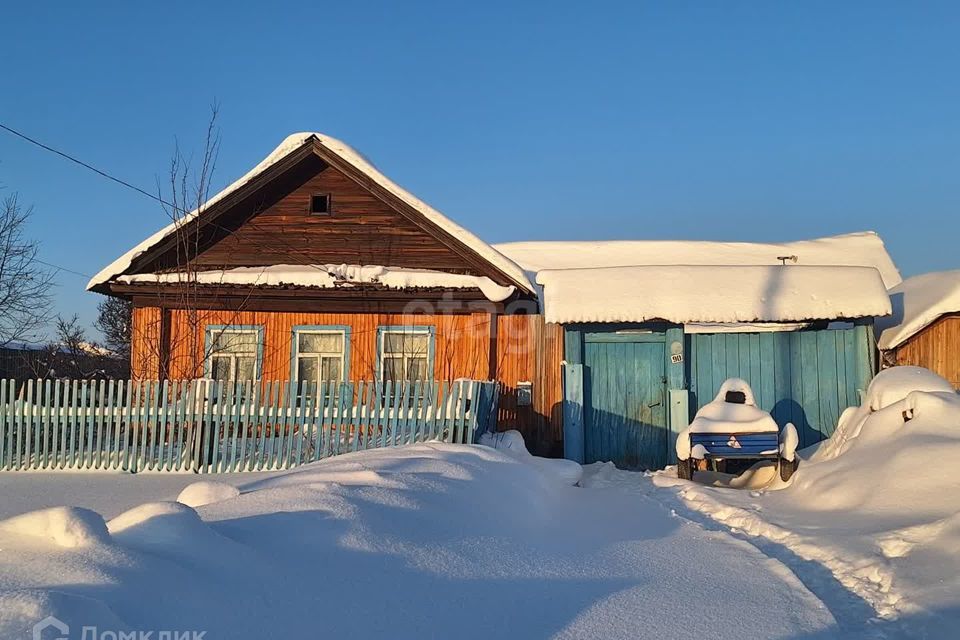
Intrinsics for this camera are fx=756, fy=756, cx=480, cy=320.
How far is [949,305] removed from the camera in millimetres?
10875

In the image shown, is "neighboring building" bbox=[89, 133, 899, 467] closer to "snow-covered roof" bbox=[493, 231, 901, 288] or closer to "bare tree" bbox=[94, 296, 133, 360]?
"snow-covered roof" bbox=[493, 231, 901, 288]

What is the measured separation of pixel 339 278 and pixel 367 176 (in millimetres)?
1782

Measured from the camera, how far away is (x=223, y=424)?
33.1 feet

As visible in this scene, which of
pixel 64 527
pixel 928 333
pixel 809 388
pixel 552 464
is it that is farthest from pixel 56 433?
pixel 928 333

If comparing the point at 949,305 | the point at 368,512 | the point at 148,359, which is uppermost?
the point at 949,305

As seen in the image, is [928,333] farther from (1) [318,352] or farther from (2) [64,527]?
(2) [64,527]

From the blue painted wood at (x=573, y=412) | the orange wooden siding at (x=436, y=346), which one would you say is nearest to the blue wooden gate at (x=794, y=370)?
the blue painted wood at (x=573, y=412)

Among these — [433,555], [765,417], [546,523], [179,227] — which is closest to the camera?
[433,555]

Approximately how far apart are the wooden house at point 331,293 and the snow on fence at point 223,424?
2139mm

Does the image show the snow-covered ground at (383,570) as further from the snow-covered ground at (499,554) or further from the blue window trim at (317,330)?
the blue window trim at (317,330)

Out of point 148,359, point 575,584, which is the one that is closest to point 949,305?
point 575,584

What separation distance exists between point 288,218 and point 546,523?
27.9ft

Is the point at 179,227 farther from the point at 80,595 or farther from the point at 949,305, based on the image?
the point at 949,305

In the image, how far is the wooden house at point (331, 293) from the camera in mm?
12172
